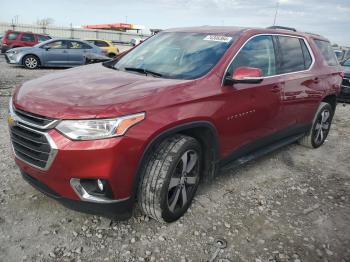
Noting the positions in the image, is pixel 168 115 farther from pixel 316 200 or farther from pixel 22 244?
pixel 316 200

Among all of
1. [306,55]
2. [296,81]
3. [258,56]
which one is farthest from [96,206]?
[306,55]

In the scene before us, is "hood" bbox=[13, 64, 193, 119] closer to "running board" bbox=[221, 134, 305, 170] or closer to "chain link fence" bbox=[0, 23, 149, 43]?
"running board" bbox=[221, 134, 305, 170]

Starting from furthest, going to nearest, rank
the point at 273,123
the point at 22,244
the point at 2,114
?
the point at 2,114 < the point at 273,123 < the point at 22,244

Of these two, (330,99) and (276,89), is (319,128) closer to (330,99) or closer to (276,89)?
(330,99)

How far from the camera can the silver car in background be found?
1388 cm

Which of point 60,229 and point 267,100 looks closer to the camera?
point 60,229

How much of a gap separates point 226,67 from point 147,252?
71.2 inches

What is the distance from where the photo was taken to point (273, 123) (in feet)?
13.1

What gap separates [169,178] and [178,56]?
4.51 ft

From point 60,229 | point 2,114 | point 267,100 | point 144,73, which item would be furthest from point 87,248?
point 2,114

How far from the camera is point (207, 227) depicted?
3047mm

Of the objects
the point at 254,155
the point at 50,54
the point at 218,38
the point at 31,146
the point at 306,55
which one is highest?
the point at 218,38

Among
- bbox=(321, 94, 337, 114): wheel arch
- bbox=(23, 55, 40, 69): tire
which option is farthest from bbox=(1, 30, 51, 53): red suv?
bbox=(321, 94, 337, 114): wheel arch

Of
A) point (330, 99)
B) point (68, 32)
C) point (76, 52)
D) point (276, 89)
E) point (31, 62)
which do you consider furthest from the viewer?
point (68, 32)
